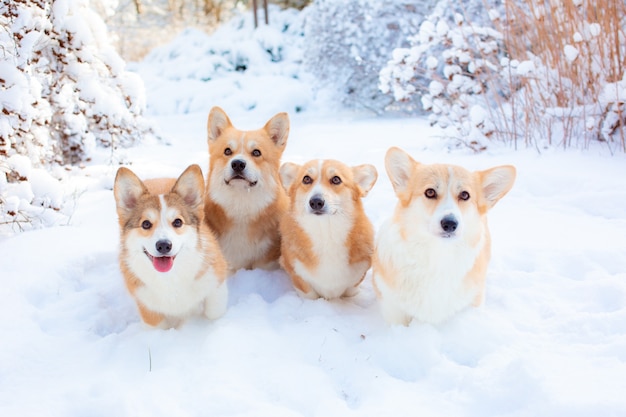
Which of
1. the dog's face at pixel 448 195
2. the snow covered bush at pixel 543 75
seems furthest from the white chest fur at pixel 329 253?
the snow covered bush at pixel 543 75

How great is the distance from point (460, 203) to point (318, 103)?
7660 millimetres

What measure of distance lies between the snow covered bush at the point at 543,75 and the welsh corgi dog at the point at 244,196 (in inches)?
102

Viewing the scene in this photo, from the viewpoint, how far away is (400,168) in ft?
8.43

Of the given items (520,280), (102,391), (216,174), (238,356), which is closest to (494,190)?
(520,280)

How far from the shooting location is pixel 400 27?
8180mm

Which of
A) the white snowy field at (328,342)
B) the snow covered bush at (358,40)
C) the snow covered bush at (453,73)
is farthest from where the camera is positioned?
the snow covered bush at (358,40)

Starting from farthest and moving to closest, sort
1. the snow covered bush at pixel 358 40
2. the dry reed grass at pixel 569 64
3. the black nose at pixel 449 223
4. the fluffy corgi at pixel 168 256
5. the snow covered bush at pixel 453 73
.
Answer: the snow covered bush at pixel 358 40 → the snow covered bush at pixel 453 73 → the dry reed grass at pixel 569 64 → the fluffy corgi at pixel 168 256 → the black nose at pixel 449 223

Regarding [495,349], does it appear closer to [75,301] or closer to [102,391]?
[102,391]

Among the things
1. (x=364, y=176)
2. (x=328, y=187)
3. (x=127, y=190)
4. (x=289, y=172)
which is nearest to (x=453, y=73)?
(x=364, y=176)

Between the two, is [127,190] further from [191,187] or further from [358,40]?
[358,40]

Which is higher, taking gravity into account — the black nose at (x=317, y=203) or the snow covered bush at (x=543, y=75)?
the snow covered bush at (x=543, y=75)

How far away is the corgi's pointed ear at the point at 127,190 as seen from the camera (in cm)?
258

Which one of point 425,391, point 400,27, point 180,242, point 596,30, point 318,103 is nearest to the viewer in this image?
point 425,391

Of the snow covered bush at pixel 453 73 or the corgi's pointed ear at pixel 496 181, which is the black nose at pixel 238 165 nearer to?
the corgi's pointed ear at pixel 496 181
